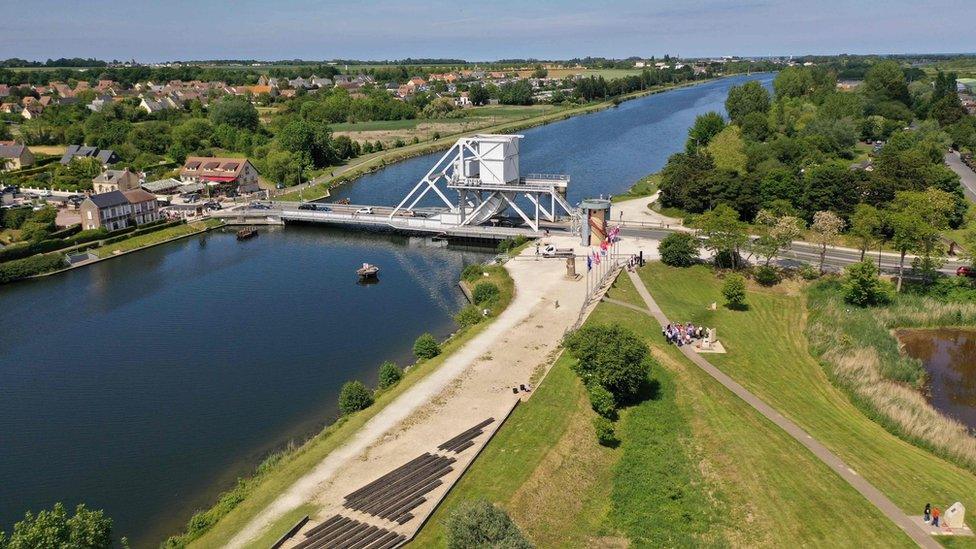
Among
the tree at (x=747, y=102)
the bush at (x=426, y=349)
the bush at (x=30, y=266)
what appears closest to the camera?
the bush at (x=426, y=349)

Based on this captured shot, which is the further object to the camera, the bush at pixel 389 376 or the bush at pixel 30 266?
the bush at pixel 30 266

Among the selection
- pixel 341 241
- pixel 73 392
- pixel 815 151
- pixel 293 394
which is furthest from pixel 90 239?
pixel 815 151

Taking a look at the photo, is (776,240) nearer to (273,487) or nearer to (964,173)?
(273,487)

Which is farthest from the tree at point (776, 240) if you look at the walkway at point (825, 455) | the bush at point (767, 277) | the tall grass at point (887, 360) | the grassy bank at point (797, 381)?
the walkway at point (825, 455)

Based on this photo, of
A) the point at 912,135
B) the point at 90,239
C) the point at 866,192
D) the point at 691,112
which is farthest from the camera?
the point at 691,112

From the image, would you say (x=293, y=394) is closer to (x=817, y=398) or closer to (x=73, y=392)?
(x=73, y=392)

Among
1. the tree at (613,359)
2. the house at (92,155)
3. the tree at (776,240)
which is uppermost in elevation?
the house at (92,155)

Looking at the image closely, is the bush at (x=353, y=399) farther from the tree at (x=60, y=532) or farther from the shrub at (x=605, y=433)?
the tree at (x=60, y=532)
